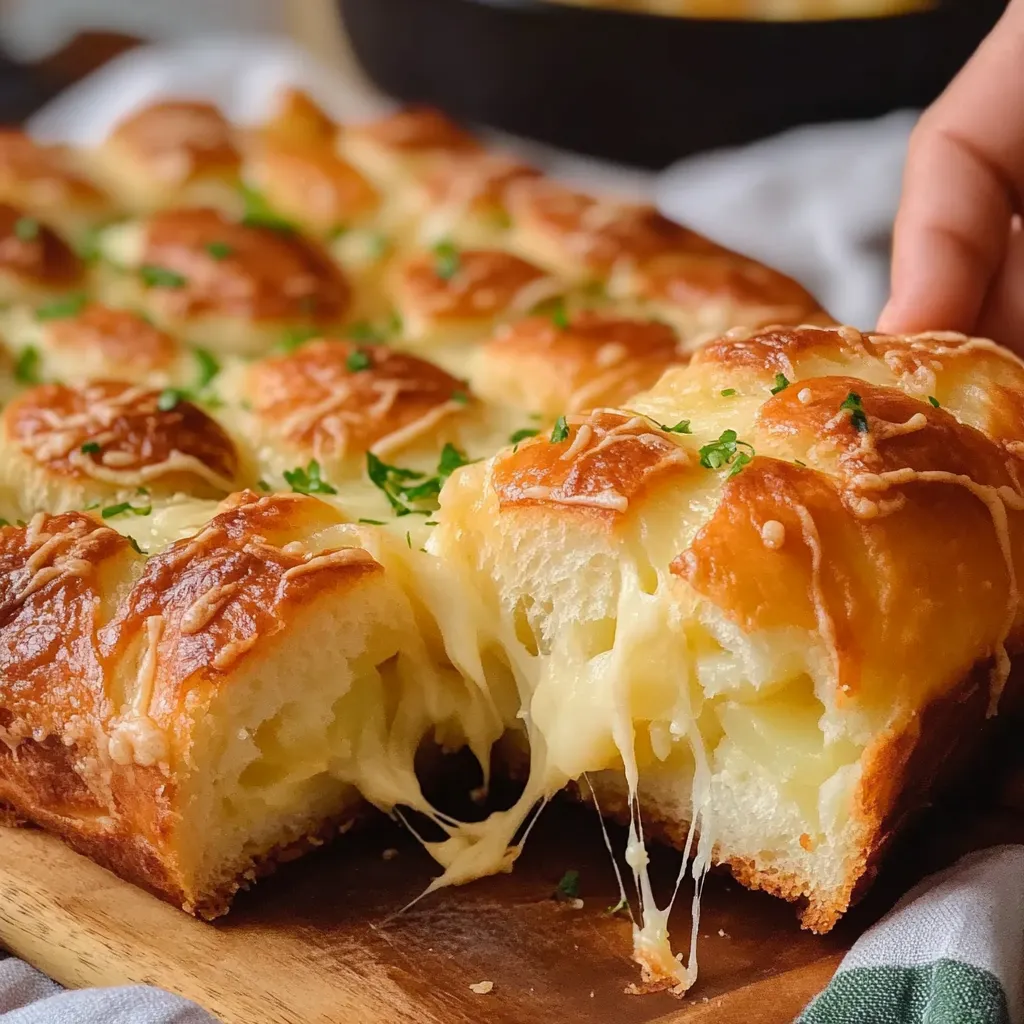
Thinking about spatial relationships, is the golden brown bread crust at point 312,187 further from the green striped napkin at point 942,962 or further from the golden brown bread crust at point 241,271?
the green striped napkin at point 942,962

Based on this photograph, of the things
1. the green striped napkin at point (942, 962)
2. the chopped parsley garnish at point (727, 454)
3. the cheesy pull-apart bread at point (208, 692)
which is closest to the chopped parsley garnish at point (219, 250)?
the cheesy pull-apart bread at point (208, 692)

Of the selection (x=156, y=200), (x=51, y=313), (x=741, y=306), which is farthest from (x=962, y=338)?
(x=156, y=200)

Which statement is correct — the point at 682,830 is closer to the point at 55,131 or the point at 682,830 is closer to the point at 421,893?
the point at 421,893

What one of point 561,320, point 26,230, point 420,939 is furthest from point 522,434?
point 26,230

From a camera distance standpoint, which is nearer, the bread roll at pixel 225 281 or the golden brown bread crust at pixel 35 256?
the bread roll at pixel 225 281

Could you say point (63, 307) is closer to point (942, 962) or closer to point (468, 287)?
point (468, 287)

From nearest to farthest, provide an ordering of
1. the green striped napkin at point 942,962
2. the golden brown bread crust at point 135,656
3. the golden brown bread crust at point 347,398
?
the green striped napkin at point 942,962, the golden brown bread crust at point 135,656, the golden brown bread crust at point 347,398

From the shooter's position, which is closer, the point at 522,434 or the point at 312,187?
the point at 522,434
